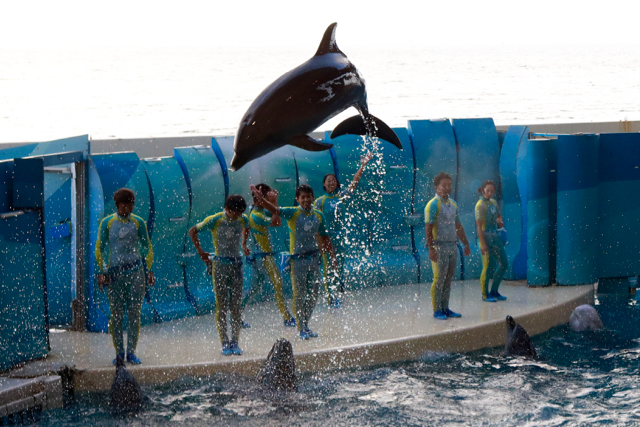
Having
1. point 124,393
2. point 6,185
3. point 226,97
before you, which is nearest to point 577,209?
point 124,393

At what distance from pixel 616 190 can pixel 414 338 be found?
3.73 metres

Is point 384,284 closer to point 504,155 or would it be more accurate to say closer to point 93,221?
point 504,155

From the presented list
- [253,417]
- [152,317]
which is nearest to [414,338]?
[253,417]

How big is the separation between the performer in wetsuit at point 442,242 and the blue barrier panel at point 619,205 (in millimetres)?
2475

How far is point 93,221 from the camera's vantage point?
7.45m

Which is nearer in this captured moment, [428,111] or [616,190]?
[616,190]

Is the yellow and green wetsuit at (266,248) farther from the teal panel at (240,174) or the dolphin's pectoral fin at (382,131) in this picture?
the dolphin's pectoral fin at (382,131)

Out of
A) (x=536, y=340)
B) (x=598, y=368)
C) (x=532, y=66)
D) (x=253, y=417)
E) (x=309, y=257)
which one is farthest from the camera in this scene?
(x=532, y=66)

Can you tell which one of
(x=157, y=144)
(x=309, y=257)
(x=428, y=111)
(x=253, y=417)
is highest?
(x=428, y=111)

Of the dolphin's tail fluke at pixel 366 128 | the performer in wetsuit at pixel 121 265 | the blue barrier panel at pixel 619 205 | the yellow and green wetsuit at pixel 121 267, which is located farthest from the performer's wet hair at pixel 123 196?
the blue barrier panel at pixel 619 205

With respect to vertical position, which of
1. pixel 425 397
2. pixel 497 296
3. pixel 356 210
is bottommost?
pixel 425 397

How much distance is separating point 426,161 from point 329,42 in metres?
5.23

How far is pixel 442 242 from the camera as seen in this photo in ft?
25.8

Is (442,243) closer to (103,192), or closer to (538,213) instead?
(538,213)
